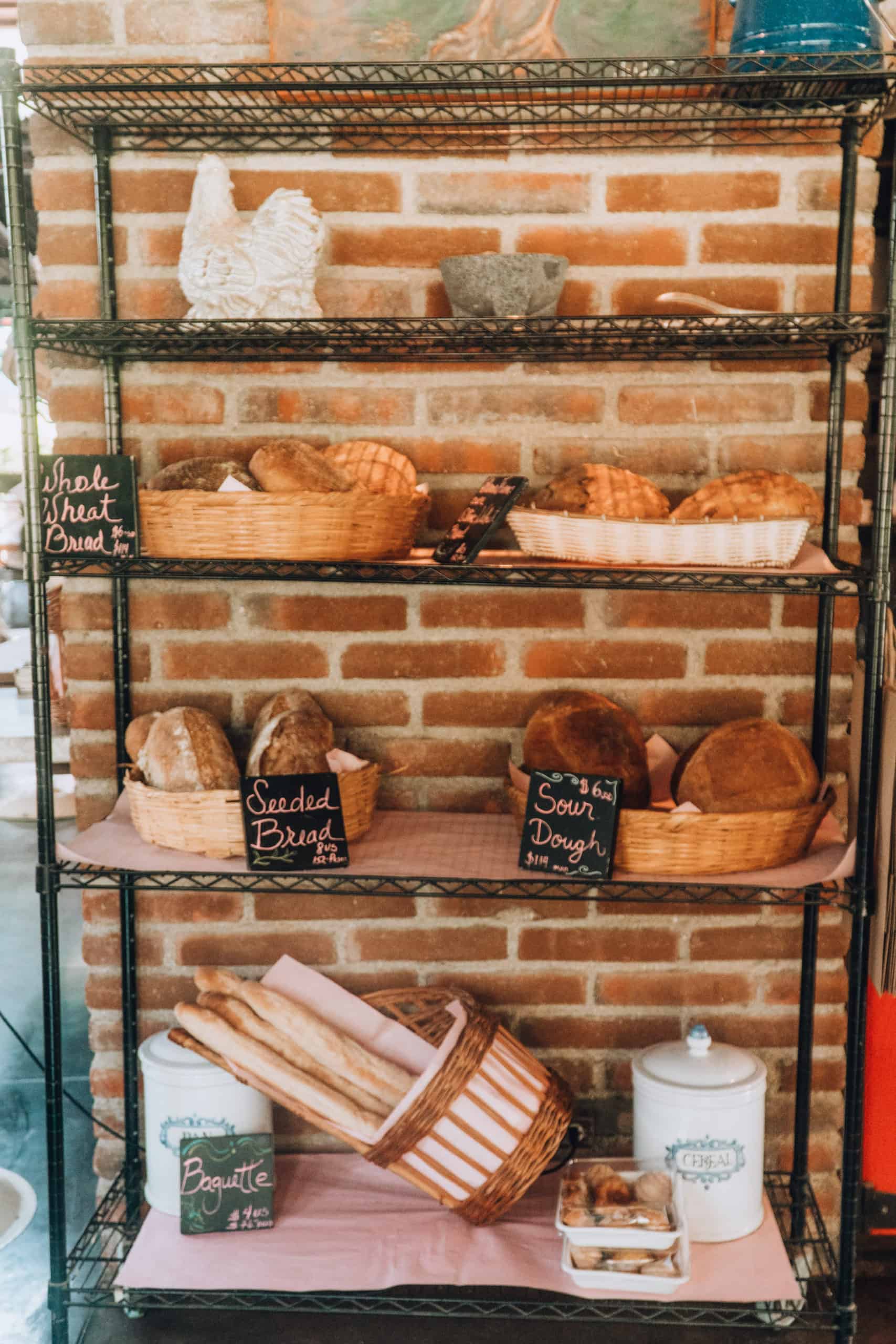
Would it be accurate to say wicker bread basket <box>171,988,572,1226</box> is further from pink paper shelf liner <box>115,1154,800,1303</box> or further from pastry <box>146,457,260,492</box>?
pastry <box>146,457,260,492</box>

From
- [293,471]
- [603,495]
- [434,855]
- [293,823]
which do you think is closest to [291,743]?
[293,823]

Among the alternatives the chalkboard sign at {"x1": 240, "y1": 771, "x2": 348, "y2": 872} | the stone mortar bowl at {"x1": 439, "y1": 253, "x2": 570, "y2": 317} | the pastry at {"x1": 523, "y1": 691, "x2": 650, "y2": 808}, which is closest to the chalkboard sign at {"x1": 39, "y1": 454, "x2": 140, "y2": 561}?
the chalkboard sign at {"x1": 240, "y1": 771, "x2": 348, "y2": 872}

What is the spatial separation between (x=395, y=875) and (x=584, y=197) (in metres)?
1.17

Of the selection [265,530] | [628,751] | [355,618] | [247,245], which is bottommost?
[628,751]

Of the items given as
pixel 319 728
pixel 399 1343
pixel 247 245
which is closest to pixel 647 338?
pixel 247 245

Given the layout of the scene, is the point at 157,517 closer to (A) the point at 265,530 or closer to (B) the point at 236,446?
(A) the point at 265,530

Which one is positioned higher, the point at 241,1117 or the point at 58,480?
the point at 58,480

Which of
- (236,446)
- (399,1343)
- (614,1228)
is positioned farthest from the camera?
(236,446)

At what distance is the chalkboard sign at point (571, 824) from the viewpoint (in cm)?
169

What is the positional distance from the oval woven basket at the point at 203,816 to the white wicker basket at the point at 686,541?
515 mm

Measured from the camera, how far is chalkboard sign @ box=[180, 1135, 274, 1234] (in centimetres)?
188

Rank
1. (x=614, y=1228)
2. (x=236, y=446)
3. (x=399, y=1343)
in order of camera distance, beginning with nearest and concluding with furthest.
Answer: (x=614, y=1228), (x=399, y=1343), (x=236, y=446)

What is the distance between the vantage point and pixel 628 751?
1817 millimetres

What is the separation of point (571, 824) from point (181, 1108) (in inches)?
32.5
